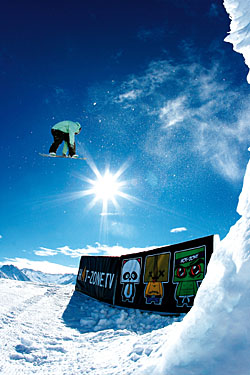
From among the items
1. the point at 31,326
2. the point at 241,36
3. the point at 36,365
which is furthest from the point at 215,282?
the point at 31,326

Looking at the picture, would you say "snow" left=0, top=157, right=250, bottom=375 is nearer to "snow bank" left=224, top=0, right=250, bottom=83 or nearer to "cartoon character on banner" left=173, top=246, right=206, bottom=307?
"snow bank" left=224, top=0, right=250, bottom=83

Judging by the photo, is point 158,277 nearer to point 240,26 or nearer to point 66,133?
point 66,133

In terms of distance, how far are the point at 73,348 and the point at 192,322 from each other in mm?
3449

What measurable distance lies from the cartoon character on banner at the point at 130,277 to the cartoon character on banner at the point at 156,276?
0.50 metres

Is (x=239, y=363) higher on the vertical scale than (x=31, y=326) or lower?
higher

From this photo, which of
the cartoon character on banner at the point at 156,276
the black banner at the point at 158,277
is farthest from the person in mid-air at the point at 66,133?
the cartoon character on banner at the point at 156,276

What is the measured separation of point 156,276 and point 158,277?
11cm

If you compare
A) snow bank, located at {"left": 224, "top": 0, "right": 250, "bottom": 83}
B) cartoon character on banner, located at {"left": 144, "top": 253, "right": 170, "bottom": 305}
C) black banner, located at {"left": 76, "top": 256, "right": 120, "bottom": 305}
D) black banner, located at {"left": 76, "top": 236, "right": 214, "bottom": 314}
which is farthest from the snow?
black banner, located at {"left": 76, "top": 256, "right": 120, "bottom": 305}

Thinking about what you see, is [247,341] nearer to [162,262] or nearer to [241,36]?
[241,36]

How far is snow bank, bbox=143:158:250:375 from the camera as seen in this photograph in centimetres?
108

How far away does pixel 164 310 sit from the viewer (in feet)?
20.4

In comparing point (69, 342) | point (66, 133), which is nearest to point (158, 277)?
point (69, 342)

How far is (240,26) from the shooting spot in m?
1.98

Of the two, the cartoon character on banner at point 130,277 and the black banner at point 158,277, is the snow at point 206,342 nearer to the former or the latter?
the black banner at point 158,277
